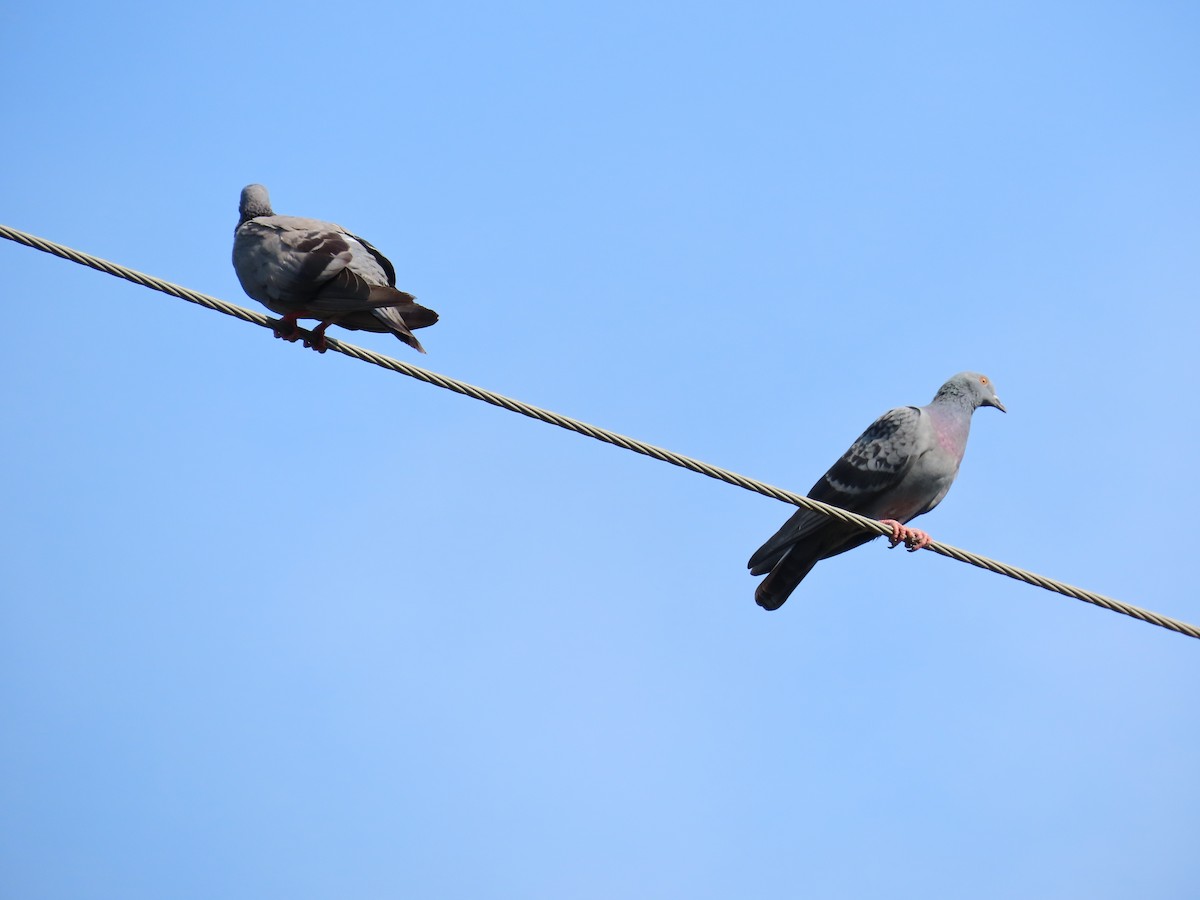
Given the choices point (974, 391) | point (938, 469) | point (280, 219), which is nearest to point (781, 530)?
point (938, 469)

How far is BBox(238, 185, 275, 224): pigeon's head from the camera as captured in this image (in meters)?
8.87

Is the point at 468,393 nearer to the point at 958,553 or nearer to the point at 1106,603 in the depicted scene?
the point at 958,553

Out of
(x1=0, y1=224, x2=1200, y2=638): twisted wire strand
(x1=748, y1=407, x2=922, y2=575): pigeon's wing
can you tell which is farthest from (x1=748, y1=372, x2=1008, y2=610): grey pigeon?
(x1=0, y1=224, x2=1200, y2=638): twisted wire strand

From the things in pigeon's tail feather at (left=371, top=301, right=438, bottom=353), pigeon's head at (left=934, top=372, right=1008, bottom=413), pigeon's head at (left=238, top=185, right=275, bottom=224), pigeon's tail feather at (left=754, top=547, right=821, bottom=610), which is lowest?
pigeon's tail feather at (left=754, top=547, right=821, bottom=610)

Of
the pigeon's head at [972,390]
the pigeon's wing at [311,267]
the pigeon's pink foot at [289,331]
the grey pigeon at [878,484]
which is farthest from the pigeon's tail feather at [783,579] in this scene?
the pigeon's pink foot at [289,331]

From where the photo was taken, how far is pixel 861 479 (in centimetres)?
934

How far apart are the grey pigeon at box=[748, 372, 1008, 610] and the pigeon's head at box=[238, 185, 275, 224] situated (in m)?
3.94

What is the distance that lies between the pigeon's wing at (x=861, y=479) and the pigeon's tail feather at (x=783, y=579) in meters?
0.09

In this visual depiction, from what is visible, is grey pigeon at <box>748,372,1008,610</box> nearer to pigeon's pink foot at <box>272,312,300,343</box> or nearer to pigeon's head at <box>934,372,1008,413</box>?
pigeon's head at <box>934,372,1008,413</box>

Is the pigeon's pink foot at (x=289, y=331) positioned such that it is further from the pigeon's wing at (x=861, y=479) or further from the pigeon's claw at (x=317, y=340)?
the pigeon's wing at (x=861, y=479)

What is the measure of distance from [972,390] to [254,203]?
5.16m

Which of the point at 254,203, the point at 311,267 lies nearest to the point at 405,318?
the point at 311,267

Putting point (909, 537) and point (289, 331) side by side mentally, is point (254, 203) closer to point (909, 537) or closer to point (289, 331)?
point (289, 331)

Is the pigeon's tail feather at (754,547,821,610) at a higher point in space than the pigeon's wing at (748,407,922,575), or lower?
lower
